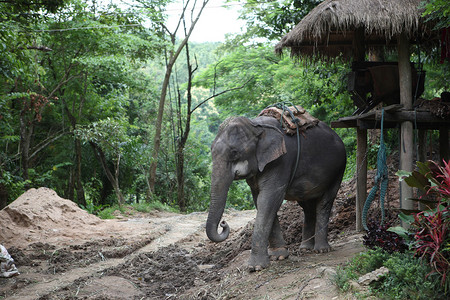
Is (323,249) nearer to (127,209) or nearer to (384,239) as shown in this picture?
(384,239)

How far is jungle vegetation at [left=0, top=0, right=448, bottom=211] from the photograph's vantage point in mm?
12148

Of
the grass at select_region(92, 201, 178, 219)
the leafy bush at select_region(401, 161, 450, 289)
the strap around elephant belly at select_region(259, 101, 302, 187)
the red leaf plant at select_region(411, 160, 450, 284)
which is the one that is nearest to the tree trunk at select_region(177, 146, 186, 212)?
the grass at select_region(92, 201, 178, 219)

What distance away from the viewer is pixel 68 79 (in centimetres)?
1525

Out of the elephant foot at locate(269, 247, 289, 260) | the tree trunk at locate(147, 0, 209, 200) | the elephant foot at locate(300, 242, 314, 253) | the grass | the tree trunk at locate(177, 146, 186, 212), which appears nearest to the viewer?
the elephant foot at locate(269, 247, 289, 260)

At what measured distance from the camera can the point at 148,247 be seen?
9.62 m

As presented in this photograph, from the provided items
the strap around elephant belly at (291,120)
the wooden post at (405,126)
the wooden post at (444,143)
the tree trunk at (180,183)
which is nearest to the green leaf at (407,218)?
the wooden post at (405,126)

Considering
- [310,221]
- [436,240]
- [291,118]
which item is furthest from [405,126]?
[436,240]

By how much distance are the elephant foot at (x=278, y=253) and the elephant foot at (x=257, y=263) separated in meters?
0.36

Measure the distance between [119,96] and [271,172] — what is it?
11.6m

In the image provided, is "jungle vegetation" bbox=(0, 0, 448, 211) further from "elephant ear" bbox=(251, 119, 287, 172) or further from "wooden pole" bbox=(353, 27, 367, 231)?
"elephant ear" bbox=(251, 119, 287, 172)

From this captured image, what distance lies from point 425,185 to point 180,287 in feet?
11.6

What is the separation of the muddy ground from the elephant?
39 centimetres

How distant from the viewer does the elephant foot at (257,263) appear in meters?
6.20

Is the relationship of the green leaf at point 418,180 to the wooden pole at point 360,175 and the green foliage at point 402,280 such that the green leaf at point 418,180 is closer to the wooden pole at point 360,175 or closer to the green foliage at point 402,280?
the green foliage at point 402,280
